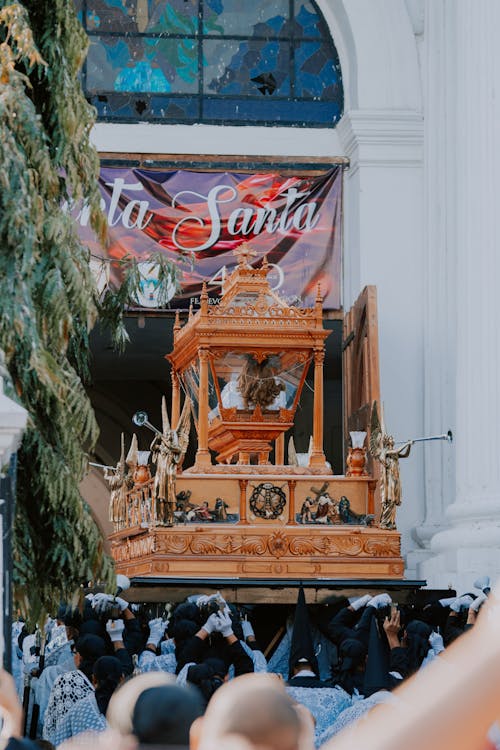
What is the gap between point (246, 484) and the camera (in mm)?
13500

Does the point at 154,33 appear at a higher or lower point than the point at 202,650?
higher

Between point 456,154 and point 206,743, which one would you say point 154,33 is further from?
A: point 206,743

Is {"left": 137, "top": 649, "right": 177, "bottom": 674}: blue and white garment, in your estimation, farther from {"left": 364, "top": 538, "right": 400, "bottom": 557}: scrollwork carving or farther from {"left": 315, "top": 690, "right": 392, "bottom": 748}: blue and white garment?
{"left": 364, "top": 538, "right": 400, "bottom": 557}: scrollwork carving

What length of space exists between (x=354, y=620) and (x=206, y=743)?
9564mm

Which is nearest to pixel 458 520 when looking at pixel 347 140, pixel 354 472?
pixel 354 472

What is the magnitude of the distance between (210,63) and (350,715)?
11.4 meters

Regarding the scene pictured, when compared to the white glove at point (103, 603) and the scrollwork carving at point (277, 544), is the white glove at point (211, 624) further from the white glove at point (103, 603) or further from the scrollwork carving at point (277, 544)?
the scrollwork carving at point (277, 544)

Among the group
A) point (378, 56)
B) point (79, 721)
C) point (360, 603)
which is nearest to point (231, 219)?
point (378, 56)

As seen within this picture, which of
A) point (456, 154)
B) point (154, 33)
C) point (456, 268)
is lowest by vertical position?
point (456, 268)

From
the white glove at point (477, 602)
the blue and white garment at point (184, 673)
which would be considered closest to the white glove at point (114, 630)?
the blue and white garment at point (184, 673)

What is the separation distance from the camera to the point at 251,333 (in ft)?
46.1

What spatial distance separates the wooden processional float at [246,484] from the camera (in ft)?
43.3

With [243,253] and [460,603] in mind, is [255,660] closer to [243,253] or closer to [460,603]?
[460,603]

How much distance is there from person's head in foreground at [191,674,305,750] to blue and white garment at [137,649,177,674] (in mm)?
7457
